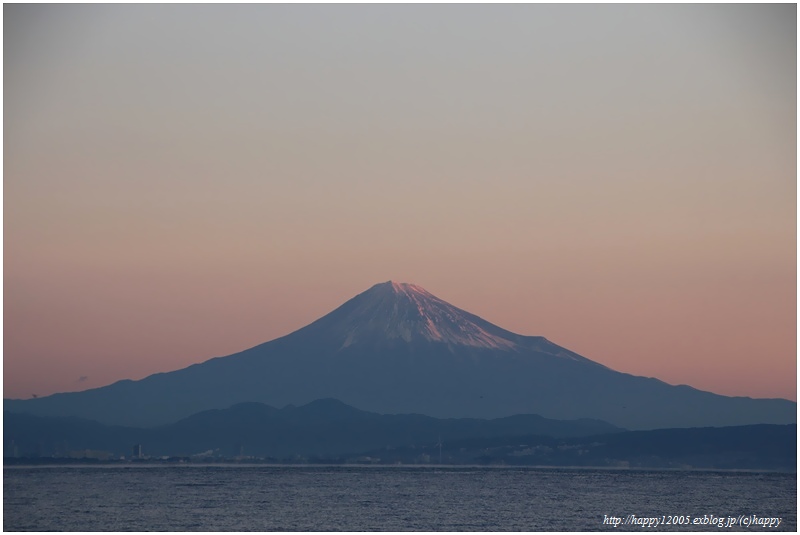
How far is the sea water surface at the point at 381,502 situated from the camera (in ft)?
238

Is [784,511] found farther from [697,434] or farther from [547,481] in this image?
[697,434]

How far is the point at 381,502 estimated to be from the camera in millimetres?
90062

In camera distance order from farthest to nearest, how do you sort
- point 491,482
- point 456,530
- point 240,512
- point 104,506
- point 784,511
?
point 491,482, point 784,511, point 104,506, point 240,512, point 456,530

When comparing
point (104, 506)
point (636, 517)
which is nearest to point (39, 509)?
point (104, 506)

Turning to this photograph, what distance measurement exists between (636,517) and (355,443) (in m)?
118

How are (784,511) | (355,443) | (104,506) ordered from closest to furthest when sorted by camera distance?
1. (104,506)
2. (784,511)
3. (355,443)

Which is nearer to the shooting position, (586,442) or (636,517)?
(636,517)

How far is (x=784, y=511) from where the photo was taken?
3583 inches

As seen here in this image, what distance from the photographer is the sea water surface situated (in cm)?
7262

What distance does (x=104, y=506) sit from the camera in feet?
278

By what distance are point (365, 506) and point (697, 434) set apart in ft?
360

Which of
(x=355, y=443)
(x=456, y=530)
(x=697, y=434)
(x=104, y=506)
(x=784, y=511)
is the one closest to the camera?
(x=456, y=530)

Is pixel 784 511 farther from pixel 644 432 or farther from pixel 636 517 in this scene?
pixel 644 432

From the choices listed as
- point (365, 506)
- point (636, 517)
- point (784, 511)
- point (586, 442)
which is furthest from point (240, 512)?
point (586, 442)
